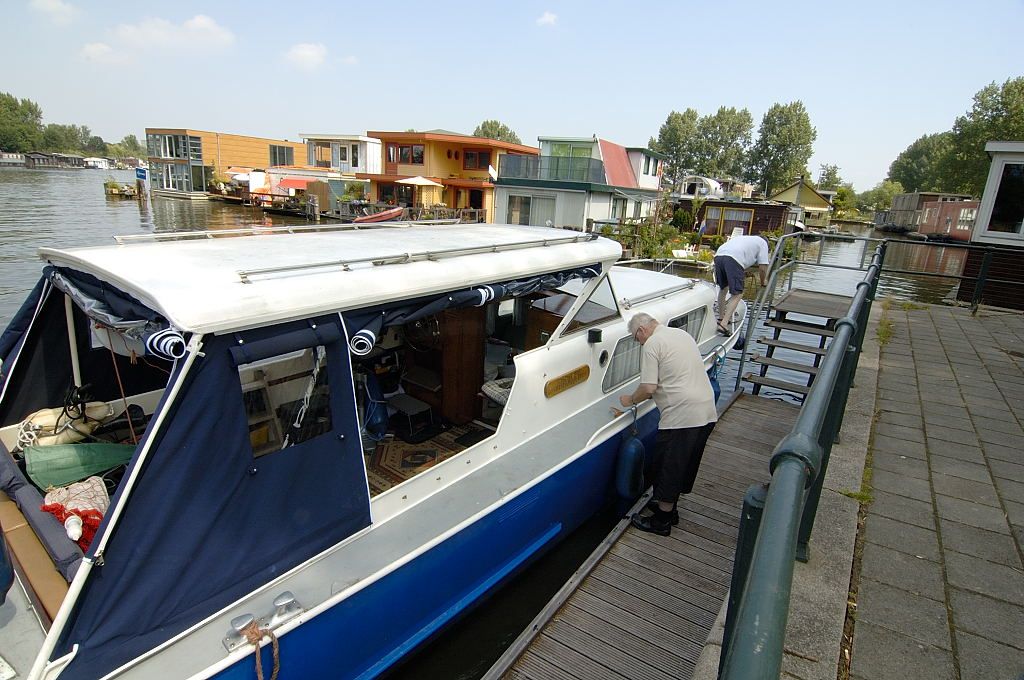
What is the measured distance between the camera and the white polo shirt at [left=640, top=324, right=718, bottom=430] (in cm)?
473

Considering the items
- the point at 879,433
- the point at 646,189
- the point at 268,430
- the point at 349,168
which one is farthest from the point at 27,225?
the point at 879,433

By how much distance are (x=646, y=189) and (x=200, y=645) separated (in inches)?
1464

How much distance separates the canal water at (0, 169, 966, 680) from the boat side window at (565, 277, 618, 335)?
2.18 m

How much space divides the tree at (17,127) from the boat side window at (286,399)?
16014 cm

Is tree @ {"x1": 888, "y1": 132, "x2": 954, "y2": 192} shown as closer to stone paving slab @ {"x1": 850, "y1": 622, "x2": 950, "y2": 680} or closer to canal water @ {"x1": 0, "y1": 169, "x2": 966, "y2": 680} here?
canal water @ {"x1": 0, "y1": 169, "x2": 966, "y2": 680}

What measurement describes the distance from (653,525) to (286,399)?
3431mm

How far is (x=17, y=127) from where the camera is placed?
119 m

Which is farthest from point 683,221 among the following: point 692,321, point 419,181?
point 692,321

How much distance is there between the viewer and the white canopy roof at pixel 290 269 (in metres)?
2.61

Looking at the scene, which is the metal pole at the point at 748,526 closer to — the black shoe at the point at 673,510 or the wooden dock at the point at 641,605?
the wooden dock at the point at 641,605

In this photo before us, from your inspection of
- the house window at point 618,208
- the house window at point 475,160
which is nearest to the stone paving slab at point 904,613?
the house window at point 618,208

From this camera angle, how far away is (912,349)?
7566 mm

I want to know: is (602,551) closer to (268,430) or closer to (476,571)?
(476,571)

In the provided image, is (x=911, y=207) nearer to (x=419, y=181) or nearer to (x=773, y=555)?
(x=419, y=181)
